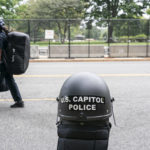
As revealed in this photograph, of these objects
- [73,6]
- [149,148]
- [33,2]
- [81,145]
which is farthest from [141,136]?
[33,2]

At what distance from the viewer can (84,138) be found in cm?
290

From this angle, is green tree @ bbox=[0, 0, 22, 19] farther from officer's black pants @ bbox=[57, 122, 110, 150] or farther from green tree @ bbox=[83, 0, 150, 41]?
officer's black pants @ bbox=[57, 122, 110, 150]

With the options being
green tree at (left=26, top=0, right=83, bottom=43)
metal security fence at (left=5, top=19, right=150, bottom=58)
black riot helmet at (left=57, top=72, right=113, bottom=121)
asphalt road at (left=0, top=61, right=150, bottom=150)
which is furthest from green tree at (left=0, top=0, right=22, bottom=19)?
black riot helmet at (left=57, top=72, right=113, bottom=121)

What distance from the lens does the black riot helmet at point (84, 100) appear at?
2.87m

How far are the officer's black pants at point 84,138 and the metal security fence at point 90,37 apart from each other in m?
17.0

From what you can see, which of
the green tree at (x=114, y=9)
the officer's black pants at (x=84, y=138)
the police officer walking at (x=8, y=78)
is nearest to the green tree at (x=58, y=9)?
the green tree at (x=114, y=9)

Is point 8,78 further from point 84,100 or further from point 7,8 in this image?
point 7,8

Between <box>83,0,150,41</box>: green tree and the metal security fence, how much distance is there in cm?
3186

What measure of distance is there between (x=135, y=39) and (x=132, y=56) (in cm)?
109

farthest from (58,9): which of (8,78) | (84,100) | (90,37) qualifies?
(84,100)

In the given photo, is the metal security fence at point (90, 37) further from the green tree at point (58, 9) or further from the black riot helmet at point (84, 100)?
the green tree at point (58, 9)

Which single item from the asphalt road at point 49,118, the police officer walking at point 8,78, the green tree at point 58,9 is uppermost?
the green tree at point 58,9

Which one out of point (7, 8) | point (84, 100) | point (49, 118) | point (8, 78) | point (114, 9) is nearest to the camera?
point (84, 100)

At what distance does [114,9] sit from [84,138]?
5311 cm
